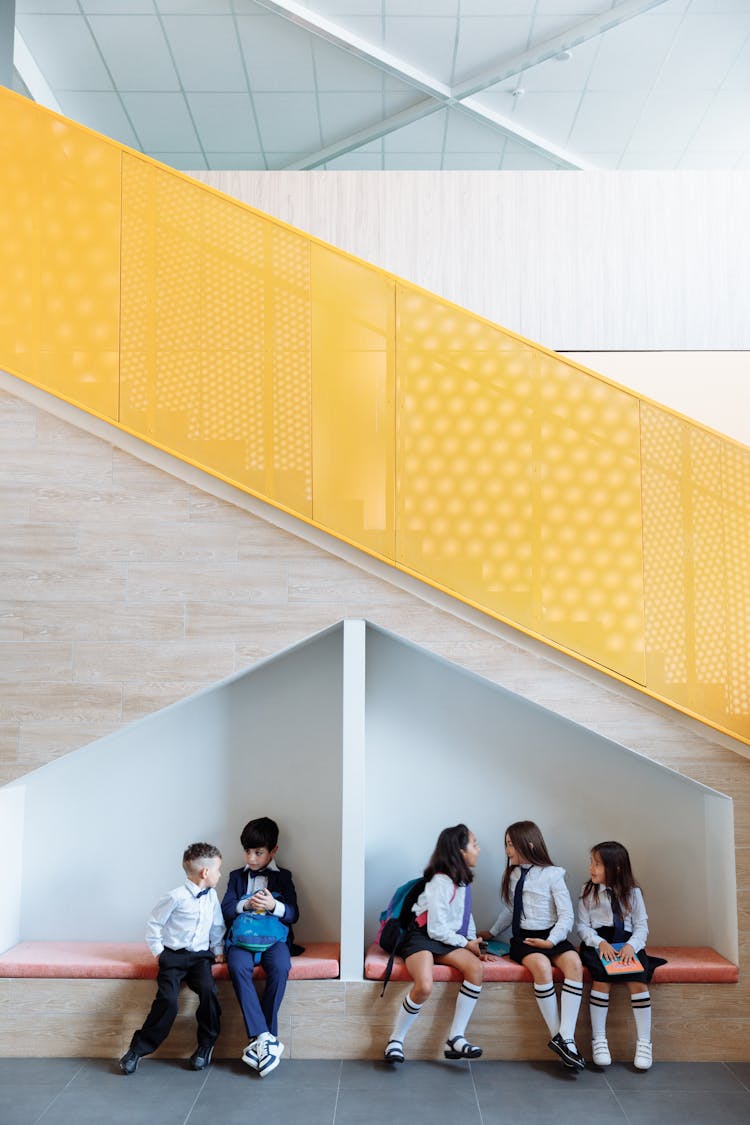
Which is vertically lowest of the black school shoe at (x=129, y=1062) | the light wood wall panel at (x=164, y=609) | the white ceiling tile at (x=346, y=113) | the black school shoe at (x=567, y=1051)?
the black school shoe at (x=129, y=1062)

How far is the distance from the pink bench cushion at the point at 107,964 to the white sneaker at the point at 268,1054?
297mm

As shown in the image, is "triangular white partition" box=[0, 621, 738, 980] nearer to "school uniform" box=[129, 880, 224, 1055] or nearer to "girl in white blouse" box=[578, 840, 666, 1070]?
"girl in white blouse" box=[578, 840, 666, 1070]

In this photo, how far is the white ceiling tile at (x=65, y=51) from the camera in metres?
7.30

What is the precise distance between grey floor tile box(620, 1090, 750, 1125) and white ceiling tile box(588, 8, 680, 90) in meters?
7.23

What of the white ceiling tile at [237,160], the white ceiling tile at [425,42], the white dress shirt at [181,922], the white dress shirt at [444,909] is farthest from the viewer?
the white ceiling tile at [237,160]

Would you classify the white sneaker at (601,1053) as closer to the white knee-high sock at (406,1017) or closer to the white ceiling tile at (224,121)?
the white knee-high sock at (406,1017)

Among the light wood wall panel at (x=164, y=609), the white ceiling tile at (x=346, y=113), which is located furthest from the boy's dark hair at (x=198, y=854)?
the white ceiling tile at (x=346, y=113)

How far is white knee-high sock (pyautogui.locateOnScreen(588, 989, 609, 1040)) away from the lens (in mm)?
4348

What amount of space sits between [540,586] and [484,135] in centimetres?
564

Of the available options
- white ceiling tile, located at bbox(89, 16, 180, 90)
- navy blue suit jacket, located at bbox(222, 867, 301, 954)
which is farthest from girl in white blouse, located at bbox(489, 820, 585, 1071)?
white ceiling tile, located at bbox(89, 16, 180, 90)

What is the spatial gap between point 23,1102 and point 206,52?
7.54 meters

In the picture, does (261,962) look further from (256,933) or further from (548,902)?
(548,902)

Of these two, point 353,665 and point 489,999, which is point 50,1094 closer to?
point 489,999

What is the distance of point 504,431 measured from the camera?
15.2 ft
